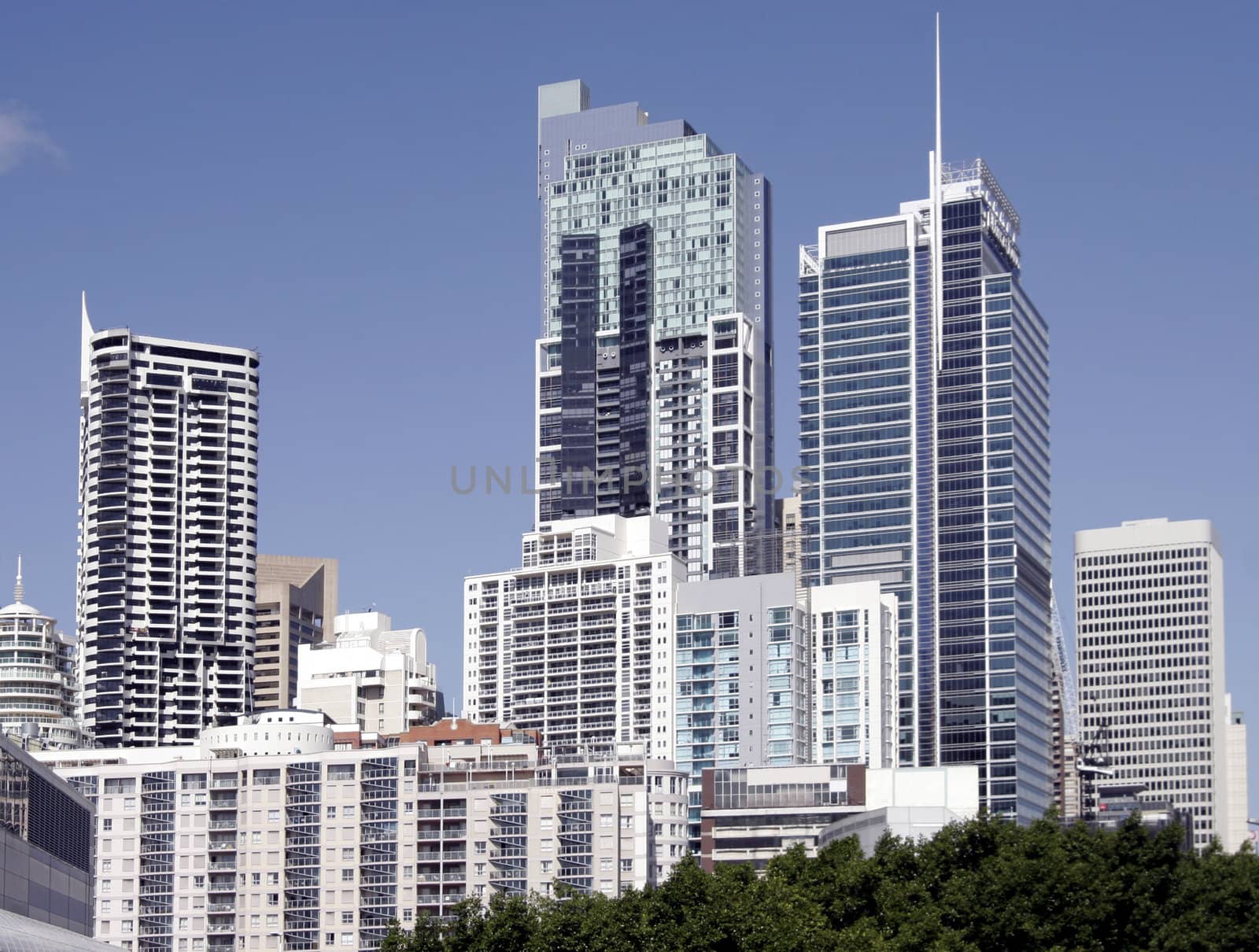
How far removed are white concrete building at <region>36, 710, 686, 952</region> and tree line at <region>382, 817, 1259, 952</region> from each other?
84.3 m

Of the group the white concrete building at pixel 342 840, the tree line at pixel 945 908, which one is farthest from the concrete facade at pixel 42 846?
the white concrete building at pixel 342 840

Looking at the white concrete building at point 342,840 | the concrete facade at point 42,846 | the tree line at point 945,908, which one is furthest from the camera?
the white concrete building at point 342,840

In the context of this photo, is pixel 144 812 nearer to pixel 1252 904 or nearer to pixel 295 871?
pixel 295 871

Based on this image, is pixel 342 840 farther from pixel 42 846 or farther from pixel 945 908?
pixel 945 908

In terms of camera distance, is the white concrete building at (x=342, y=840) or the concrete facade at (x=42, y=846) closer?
the concrete facade at (x=42, y=846)

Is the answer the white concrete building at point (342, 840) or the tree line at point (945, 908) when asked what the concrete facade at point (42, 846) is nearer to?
the tree line at point (945, 908)

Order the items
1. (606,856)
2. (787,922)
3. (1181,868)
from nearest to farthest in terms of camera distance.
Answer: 1. (787,922)
2. (1181,868)
3. (606,856)

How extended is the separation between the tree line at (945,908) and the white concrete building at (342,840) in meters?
84.3

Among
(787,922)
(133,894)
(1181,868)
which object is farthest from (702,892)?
(133,894)

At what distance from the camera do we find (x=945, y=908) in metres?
99.5

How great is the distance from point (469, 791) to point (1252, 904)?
102 meters

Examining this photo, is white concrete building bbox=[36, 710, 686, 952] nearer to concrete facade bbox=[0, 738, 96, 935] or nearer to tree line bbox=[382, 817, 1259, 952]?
concrete facade bbox=[0, 738, 96, 935]

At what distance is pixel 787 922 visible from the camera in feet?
308

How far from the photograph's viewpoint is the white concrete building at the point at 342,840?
616 ft
